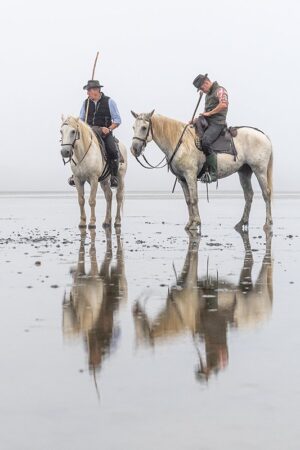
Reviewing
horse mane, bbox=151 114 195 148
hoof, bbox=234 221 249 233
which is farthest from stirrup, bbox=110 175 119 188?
hoof, bbox=234 221 249 233

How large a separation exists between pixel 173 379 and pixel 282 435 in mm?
888

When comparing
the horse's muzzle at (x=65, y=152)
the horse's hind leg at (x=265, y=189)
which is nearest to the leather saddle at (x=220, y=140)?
the horse's hind leg at (x=265, y=189)

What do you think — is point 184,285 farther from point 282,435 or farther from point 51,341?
point 282,435

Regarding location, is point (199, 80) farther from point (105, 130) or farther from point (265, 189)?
point (265, 189)

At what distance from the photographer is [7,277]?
7902 mm

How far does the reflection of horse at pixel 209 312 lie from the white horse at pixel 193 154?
6.83 metres

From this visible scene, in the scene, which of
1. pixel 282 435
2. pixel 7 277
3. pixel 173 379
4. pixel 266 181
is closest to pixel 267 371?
pixel 173 379

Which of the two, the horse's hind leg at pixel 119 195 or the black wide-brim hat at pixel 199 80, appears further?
the horse's hind leg at pixel 119 195

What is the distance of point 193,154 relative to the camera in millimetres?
15273

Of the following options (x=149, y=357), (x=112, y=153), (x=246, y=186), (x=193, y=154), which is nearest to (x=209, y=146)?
(x=193, y=154)

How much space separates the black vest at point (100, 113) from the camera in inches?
635

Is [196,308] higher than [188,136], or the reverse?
[188,136]

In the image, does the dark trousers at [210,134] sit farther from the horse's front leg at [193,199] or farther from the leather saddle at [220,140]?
the horse's front leg at [193,199]

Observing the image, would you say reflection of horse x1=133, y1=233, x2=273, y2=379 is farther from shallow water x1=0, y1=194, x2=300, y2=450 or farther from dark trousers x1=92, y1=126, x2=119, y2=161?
dark trousers x1=92, y1=126, x2=119, y2=161
